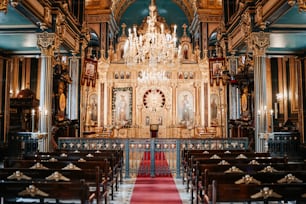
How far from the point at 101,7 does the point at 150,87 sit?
23.6ft

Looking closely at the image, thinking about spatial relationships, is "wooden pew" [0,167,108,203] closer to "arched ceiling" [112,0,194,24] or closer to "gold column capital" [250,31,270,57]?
"gold column capital" [250,31,270,57]

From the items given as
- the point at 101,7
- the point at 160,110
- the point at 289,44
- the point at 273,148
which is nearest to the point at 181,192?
the point at 273,148

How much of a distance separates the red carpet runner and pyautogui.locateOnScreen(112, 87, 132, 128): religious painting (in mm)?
14134

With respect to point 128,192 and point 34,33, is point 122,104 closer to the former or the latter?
point 34,33

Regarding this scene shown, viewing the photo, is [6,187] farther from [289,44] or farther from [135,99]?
[135,99]

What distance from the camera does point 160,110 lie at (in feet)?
83.5

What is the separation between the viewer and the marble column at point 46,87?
1208cm

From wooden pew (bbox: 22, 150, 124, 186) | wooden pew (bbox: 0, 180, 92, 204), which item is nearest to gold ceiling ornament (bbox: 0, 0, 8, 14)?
wooden pew (bbox: 22, 150, 124, 186)

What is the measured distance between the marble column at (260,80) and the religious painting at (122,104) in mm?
14170

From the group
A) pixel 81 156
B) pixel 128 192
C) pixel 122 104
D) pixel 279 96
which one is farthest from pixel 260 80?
pixel 122 104

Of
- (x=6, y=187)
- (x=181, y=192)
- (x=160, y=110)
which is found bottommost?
(x=181, y=192)

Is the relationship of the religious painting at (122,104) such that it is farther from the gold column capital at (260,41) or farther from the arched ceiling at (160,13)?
the gold column capital at (260,41)

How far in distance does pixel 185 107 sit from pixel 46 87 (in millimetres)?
14641

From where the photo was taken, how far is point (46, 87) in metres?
12.3
